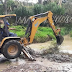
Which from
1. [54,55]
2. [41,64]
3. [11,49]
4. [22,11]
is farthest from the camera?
[22,11]

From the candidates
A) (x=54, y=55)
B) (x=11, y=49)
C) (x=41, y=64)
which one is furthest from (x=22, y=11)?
(x=41, y=64)

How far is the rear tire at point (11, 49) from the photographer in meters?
8.48

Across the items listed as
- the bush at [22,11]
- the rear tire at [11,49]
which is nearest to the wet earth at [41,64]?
the rear tire at [11,49]

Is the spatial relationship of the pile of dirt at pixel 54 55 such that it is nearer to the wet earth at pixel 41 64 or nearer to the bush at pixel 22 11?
the wet earth at pixel 41 64

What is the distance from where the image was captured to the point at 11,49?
8.86m

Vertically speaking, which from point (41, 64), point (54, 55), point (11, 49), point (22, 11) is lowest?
point (54, 55)

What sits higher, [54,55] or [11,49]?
[11,49]

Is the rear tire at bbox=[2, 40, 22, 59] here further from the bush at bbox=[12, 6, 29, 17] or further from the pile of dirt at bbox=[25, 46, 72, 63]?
the bush at bbox=[12, 6, 29, 17]

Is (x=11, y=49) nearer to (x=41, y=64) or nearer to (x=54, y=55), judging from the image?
(x=41, y=64)

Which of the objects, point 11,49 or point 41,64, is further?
point 11,49

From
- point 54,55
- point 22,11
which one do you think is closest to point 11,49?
point 54,55

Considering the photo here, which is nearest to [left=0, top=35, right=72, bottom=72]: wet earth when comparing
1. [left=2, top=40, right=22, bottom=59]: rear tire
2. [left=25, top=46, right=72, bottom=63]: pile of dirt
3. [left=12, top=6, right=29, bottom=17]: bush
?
[left=25, top=46, right=72, bottom=63]: pile of dirt

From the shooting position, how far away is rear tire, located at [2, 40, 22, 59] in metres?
8.48

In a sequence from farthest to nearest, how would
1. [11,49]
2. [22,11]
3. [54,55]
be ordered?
1. [22,11]
2. [54,55]
3. [11,49]
